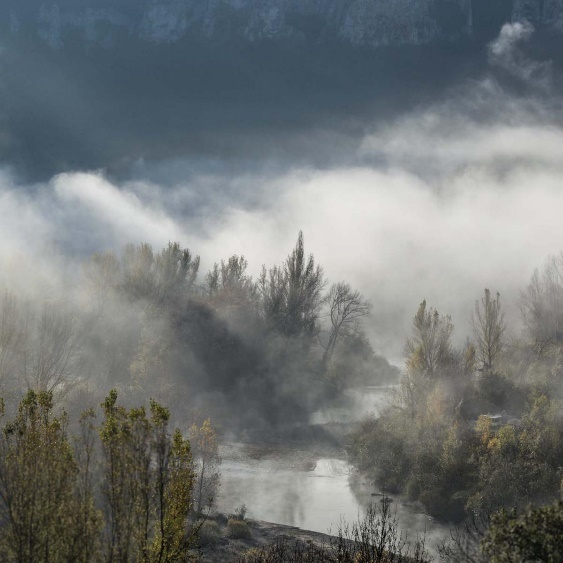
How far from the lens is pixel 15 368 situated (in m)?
46.3

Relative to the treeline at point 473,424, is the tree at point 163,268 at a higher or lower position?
higher

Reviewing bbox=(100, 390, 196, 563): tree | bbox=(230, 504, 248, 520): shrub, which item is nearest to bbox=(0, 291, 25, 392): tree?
bbox=(230, 504, 248, 520): shrub

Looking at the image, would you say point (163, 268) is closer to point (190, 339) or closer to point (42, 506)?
point (190, 339)

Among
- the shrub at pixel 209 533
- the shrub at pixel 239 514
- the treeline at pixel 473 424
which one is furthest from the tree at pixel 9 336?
the treeline at pixel 473 424

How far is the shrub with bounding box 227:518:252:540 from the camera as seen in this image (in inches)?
1193

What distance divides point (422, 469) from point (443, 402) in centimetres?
1004

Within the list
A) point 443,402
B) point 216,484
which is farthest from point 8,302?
point 443,402

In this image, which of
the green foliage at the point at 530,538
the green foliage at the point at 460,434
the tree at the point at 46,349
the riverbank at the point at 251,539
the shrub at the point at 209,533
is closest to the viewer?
the green foliage at the point at 530,538

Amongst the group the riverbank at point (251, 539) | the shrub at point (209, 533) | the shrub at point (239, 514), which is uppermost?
the shrub at point (239, 514)

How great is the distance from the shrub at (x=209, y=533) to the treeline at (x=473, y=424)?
591 inches

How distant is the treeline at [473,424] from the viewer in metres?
35.6

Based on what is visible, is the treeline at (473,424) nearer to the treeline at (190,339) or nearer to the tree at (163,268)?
the treeline at (190,339)

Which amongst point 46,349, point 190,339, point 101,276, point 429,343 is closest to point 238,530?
point 46,349

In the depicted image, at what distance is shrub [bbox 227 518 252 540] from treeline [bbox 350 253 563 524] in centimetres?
1347
